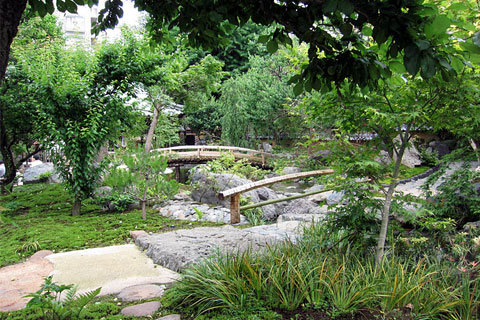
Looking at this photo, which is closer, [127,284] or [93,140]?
[127,284]

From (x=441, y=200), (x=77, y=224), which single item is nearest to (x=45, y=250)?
(x=77, y=224)

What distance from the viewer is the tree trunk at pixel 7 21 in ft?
5.30

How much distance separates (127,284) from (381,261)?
92.4 inches

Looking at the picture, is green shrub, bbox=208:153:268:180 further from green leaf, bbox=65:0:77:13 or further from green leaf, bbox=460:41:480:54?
green leaf, bbox=460:41:480:54

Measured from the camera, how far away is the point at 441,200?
4.41m

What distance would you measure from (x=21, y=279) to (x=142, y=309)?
1.78 m

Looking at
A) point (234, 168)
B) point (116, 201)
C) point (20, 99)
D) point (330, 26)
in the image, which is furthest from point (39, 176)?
point (330, 26)

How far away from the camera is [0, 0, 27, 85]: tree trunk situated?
1.62 meters

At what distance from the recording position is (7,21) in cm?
164

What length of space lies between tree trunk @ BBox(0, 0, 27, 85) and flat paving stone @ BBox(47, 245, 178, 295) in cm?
217

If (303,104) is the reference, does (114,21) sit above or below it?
above

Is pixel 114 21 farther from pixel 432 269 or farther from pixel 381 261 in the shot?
pixel 432 269

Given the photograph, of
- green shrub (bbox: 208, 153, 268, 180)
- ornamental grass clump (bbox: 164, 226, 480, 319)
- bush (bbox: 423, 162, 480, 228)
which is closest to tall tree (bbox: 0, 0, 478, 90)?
ornamental grass clump (bbox: 164, 226, 480, 319)

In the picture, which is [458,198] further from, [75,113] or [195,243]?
[75,113]
